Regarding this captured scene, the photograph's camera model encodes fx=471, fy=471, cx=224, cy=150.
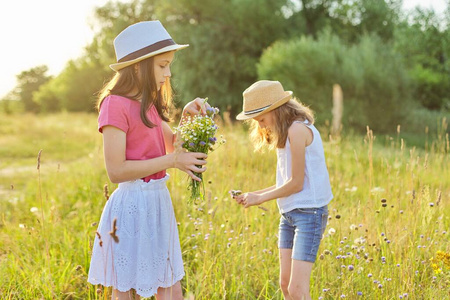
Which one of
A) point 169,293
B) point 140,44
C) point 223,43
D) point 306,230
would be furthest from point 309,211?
point 223,43

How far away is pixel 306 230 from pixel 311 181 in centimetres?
27

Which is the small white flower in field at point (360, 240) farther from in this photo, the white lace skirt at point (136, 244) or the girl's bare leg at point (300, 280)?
the white lace skirt at point (136, 244)

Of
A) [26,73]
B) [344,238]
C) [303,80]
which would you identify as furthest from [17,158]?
[26,73]

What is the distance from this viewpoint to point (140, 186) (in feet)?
7.53

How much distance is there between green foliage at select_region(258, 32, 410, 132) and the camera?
15.5 metres

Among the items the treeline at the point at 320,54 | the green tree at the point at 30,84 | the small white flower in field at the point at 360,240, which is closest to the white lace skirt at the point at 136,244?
the small white flower in field at the point at 360,240

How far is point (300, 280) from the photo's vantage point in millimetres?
2531

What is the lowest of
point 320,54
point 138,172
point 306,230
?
point 306,230

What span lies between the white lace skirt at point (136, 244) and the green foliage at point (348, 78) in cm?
1358

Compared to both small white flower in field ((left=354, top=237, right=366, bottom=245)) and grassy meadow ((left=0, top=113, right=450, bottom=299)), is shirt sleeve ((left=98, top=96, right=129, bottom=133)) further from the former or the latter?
small white flower in field ((left=354, top=237, right=366, bottom=245))

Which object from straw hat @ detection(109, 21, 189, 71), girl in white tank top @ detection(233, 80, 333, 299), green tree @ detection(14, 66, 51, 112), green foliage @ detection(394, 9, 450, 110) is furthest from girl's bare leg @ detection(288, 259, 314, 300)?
green tree @ detection(14, 66, 51, 112)

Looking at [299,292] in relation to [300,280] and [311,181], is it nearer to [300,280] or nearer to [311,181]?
[300,280]

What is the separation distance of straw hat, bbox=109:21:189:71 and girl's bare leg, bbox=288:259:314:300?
131 centimetres

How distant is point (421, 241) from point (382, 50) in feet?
46.4
